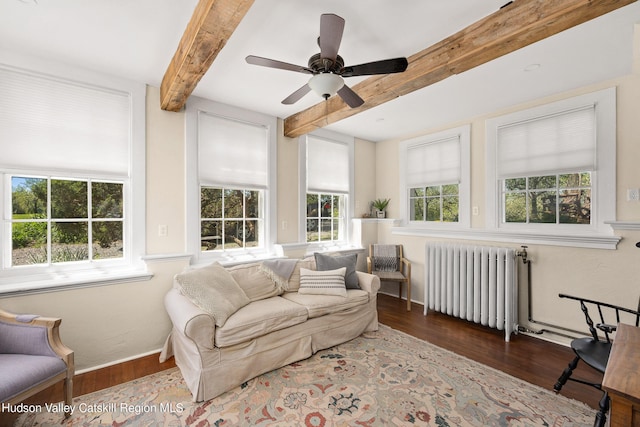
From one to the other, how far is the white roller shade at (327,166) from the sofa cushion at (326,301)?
171cm

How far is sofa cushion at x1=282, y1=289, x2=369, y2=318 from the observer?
274 cm

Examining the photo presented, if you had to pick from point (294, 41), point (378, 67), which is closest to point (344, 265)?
point (378, 67)

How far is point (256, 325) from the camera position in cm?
235

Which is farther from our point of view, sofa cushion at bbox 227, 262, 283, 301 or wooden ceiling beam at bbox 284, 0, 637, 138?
sofa cushion at bbox 227, 262, 283, 301

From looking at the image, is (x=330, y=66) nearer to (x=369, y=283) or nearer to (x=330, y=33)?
(x=330, y=33)

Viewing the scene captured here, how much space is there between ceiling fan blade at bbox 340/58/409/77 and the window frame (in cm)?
219

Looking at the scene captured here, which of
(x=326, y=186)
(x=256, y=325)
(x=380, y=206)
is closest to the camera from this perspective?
(x=256, y=325)

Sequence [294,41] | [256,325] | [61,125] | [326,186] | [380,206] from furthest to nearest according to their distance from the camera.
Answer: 1. [380,206]
2. [326,186]
3. [61,125]
4. [256,325]
5. [294,41]

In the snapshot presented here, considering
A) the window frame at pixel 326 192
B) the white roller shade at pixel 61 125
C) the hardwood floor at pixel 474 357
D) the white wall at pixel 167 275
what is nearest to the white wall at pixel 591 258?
the white wall at pixel 167 275

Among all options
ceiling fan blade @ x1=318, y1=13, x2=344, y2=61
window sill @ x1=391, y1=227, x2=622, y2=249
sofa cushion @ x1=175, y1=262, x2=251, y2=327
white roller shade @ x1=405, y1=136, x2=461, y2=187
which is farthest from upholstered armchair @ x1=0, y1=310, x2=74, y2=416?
white roller shade @ x1=405, y1=136, x2=461, y2=187

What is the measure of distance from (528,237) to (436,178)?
1.39 meters

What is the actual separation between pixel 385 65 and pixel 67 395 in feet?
9.69

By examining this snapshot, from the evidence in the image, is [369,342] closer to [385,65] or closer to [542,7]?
[385,65]

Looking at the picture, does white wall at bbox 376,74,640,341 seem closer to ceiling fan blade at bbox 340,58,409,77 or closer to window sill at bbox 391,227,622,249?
window sill at bbox 391,227,622,249
